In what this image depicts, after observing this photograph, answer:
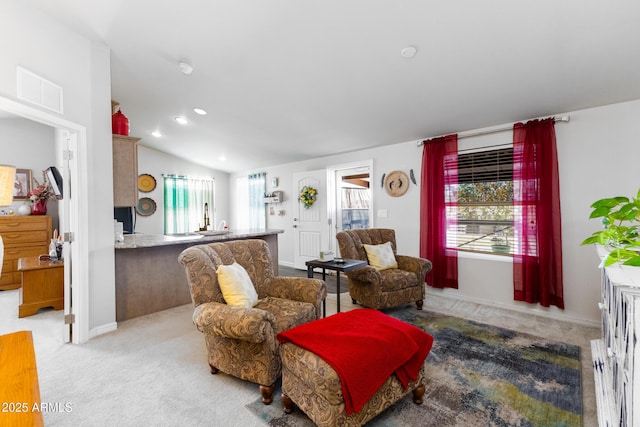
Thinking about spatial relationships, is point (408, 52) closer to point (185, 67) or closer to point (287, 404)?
point (185, 67)

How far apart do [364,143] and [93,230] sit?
3619 millimetres

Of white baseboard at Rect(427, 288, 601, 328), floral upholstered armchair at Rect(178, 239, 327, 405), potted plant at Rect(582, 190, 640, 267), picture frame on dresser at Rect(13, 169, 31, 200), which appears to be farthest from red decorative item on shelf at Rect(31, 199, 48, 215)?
potted plant at Rect(582, 190, 640, 267)

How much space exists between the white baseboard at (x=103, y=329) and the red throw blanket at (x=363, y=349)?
2.18m

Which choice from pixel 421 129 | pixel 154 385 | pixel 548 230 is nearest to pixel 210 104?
pixel 421 129

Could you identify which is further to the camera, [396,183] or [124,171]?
[396,183]

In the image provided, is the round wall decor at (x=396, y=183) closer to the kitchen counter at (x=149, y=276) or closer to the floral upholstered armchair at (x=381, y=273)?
the floral upholstered armchair at (x=381, y=273)

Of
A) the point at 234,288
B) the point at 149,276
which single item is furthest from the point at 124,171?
the point at 234,288

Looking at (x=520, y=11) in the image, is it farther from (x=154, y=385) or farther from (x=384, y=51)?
(x=154, y=385)

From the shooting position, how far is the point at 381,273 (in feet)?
11.2

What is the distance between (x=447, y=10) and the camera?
6.90 ft

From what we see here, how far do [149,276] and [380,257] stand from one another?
2728 mm

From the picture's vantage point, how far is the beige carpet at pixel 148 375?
1.71m

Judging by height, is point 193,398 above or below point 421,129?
below

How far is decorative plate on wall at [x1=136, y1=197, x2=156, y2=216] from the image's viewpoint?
6.18 metres
